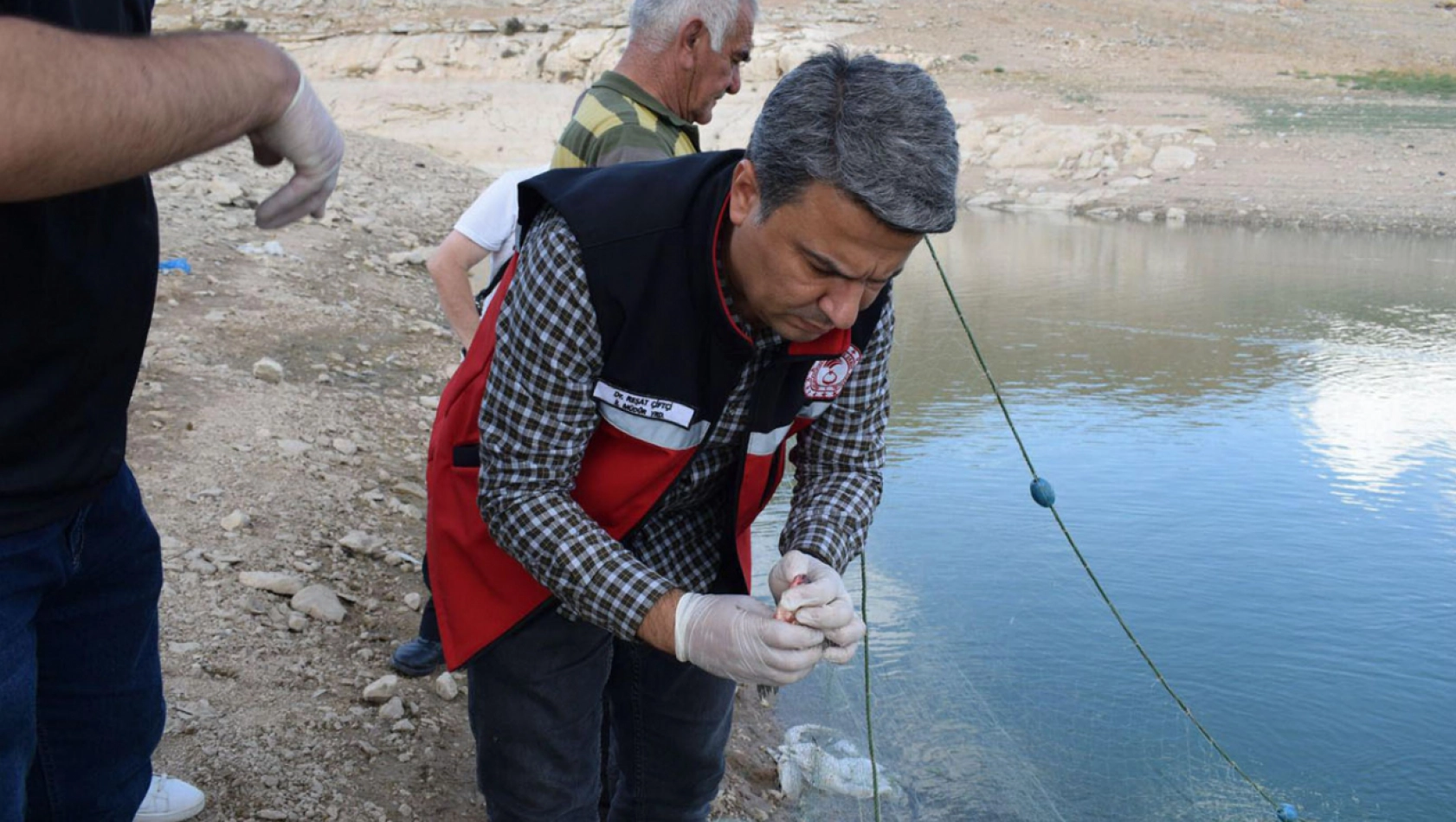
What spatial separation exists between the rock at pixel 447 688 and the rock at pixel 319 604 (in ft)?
1.22

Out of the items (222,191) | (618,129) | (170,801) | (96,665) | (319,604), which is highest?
(618,129)

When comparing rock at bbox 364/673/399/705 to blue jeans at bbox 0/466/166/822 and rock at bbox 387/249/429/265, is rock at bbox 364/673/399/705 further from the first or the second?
rock at bbox 387/249/429/265

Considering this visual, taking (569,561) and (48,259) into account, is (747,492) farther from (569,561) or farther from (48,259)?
(48,259)

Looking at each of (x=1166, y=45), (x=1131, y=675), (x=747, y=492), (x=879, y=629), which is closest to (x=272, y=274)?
(x=879, y=629)

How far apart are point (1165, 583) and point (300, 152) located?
11.2 ft

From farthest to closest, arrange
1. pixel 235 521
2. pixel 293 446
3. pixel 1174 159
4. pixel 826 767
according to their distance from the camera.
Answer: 1. pixel 1174 159
2. pixel 293 446
3. pixel 235 521
4. pixel 826 767

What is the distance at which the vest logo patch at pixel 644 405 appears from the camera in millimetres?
1826

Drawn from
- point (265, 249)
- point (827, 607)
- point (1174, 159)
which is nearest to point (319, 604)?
point (827, 607)

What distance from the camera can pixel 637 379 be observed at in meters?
1.82

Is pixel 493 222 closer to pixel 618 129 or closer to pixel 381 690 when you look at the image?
pixel 618 129

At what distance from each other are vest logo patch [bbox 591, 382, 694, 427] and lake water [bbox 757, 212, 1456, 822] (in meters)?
1.69

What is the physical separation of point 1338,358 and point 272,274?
18.6 feet

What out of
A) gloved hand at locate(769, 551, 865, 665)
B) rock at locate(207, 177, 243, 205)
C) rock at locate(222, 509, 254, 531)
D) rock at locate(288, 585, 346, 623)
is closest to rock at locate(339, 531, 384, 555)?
rock at locate(222, 509, 254, 531)

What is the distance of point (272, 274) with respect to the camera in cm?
691
